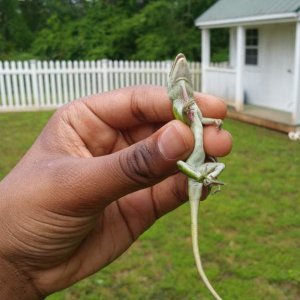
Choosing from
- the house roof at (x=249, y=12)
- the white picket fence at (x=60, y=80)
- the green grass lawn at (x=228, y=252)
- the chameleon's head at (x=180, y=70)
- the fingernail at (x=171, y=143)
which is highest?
the house roof at (x=249, y=12)

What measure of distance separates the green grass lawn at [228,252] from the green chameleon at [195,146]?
2724mm

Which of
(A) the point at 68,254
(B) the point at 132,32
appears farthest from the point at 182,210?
(B) the point at 132,32

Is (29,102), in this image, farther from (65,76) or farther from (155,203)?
(155,203)

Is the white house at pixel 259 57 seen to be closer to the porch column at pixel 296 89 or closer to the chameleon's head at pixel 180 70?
the porch column at pixel 296 89

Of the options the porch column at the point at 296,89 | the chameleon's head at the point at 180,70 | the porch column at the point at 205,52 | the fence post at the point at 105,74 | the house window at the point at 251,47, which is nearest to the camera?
the chameleon's head at the point at 180,70

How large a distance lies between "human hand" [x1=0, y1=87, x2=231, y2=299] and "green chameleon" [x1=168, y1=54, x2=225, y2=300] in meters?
0.07

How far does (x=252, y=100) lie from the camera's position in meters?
15.2

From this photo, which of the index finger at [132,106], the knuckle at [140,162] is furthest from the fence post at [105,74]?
the knuckle at [140,162]

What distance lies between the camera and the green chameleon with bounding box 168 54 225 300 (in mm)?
2244

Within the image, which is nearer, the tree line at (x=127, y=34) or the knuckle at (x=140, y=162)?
the knuckle at (x=140, y=162)

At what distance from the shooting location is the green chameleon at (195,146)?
2.24m

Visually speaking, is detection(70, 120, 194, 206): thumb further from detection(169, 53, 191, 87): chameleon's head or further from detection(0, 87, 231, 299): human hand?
detection(169, 53, 191, 87): chameleon's head

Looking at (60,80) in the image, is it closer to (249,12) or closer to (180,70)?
(249,12)

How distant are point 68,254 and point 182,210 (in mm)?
4067
